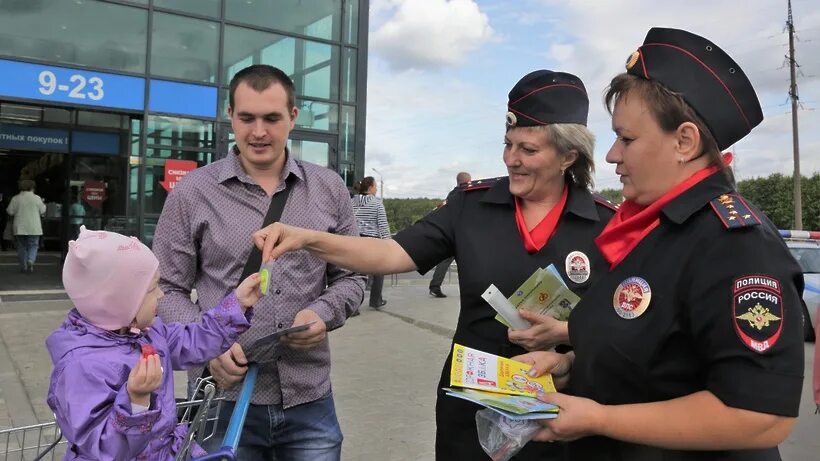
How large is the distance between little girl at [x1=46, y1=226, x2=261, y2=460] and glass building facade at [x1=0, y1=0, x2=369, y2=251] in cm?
1011

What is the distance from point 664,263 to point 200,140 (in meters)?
11.3

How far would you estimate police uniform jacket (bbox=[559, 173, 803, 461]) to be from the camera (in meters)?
1.09

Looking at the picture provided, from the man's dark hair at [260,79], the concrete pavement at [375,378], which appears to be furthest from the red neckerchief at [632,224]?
the concrete pavement at [375,378]

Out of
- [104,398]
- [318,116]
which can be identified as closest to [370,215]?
[318,116]

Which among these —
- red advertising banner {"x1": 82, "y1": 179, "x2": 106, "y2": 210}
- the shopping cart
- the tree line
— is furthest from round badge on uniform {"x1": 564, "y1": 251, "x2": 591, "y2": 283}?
the tree line

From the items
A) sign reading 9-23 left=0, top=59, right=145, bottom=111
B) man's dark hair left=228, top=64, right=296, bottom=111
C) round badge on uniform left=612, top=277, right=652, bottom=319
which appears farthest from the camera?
sign reading 9-23 left=0, top=59, right=145, bottom=111

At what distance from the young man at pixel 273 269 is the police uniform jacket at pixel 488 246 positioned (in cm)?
40

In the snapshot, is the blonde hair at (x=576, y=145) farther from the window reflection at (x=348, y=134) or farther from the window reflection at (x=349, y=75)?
the window reflection at (x=349, y=75)

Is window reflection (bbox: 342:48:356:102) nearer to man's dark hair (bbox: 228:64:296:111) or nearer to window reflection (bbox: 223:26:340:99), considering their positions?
window reflection (bbox: 223:26:340:99)

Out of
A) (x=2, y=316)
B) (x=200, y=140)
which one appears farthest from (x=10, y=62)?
(x=2, y=316)

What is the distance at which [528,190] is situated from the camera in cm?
213

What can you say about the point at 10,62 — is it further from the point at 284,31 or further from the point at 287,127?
the point at 287,127

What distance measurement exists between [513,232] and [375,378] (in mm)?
4364

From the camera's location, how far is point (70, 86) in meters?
10.2
